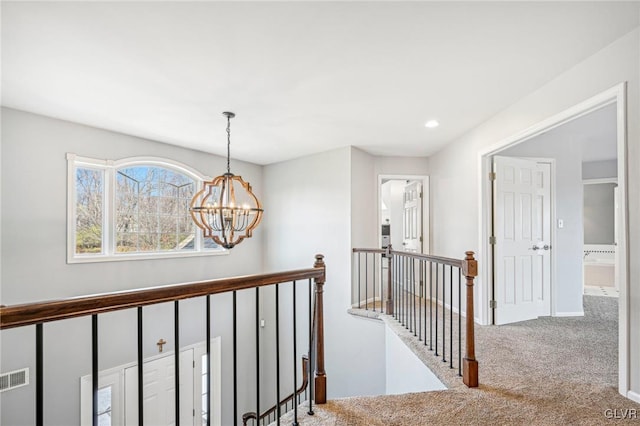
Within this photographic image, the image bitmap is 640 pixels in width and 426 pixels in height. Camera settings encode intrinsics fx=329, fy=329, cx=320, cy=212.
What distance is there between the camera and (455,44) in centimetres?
217

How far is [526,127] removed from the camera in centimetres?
301

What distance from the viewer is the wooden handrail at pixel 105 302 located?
3.31ft

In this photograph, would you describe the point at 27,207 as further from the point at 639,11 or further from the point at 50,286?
the point at 639,11

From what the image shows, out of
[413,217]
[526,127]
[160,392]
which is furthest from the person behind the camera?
[413,217]

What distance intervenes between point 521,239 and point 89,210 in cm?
526

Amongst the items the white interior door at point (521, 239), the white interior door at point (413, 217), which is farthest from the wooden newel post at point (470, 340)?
the white interior door at point (413, 217)

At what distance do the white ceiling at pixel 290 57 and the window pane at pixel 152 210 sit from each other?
37.8 inches

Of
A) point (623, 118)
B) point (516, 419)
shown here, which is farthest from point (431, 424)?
point (623, 118)

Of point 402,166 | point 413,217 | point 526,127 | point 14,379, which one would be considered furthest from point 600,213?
point 14,379

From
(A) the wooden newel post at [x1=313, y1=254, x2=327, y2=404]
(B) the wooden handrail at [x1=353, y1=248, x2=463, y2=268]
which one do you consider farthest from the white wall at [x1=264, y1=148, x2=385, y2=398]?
(A) the wooden newel post at [x1=313, y1=254, x2=327, y2=404]

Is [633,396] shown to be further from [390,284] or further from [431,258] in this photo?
[390,284]

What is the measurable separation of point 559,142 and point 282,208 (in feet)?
13.6

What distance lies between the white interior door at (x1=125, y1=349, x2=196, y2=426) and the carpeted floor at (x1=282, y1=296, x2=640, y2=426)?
10.8 feet

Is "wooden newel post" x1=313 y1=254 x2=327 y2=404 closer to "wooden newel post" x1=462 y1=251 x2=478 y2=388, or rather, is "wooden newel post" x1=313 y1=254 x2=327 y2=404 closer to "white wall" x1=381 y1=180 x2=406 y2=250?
"wooden newel post" x1=462 y1=251 x2=478 y2=388
